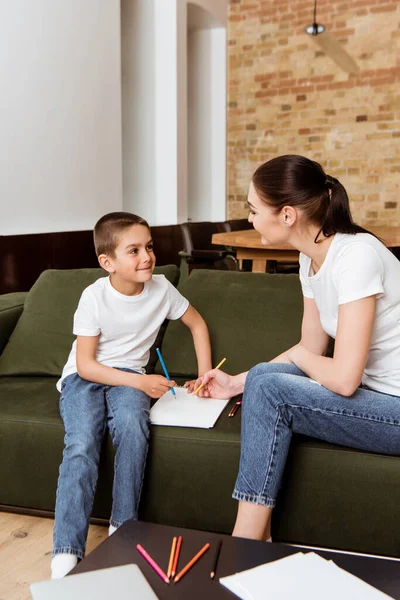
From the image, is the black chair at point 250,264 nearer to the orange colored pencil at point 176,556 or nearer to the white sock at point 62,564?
the white sock at point 62,564

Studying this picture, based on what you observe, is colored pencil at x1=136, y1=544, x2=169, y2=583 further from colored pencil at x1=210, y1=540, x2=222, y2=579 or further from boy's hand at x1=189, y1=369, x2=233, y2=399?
boy's hand at x1=189, y1=369, x2=233, y2=399

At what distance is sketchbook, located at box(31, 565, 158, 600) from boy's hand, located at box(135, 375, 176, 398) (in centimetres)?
91

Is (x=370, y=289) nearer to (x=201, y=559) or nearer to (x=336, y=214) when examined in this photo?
(x=336, y=214)

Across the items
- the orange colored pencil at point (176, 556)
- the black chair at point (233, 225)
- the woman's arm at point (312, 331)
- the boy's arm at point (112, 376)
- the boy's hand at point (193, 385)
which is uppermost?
the black chair at point (233, 225)

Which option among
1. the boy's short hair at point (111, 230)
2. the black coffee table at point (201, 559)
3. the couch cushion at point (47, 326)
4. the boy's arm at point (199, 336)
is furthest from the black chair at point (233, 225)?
the black coffee table at point (201, 559)

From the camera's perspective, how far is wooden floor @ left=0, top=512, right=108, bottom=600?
1735mm

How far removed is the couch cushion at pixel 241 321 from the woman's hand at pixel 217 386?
0.77 ft

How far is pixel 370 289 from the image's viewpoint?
1.59 meters

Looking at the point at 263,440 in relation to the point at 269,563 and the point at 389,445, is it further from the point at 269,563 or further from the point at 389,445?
the point at 269,563

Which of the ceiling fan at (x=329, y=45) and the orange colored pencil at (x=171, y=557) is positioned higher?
the ceiling fan at (x=329, y=45)

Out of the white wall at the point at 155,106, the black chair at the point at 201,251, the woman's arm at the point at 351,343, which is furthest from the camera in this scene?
the white wall at the point at 155,106

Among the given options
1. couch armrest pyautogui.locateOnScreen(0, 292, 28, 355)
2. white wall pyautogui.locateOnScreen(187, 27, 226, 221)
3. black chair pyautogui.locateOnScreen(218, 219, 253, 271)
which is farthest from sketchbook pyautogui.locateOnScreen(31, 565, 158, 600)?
white wall pyautogui.locateOnScreen(187, 27, 226, 221)

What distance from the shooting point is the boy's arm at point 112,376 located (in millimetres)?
2033

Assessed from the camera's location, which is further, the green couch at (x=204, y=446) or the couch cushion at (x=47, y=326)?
the couch cushion at (x=47, y=326)
